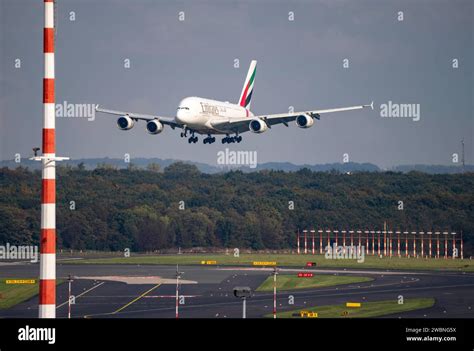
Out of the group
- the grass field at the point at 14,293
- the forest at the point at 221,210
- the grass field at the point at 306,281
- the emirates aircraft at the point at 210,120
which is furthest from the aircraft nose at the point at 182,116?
the forest at the point at 221,210

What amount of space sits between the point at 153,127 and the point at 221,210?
179 ft

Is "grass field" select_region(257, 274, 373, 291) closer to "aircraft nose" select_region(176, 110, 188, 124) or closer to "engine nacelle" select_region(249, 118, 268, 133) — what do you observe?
"engine nacelle" select_region(249, 118, 268, 133)

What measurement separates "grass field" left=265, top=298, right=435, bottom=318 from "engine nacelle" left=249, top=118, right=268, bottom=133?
133 ft

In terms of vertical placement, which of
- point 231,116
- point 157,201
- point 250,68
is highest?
point 250,68

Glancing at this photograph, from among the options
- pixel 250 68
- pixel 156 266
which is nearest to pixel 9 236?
pixel 156 266

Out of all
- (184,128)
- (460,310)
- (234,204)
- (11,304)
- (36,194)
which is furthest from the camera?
(234,204)

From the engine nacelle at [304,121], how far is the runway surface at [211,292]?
15878 mm

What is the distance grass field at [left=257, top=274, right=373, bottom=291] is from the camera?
85.1 meters

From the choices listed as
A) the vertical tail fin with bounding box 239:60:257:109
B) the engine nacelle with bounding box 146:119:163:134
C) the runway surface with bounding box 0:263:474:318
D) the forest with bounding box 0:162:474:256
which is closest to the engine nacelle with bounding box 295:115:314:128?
the engine nacelle with bounding box 146:119:163:134

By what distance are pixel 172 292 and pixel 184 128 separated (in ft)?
110

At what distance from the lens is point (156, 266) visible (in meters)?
110

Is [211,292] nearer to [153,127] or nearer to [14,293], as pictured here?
[14,293]

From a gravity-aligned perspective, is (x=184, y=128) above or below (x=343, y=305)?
above

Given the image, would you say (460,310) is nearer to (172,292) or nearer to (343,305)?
(343,305)
